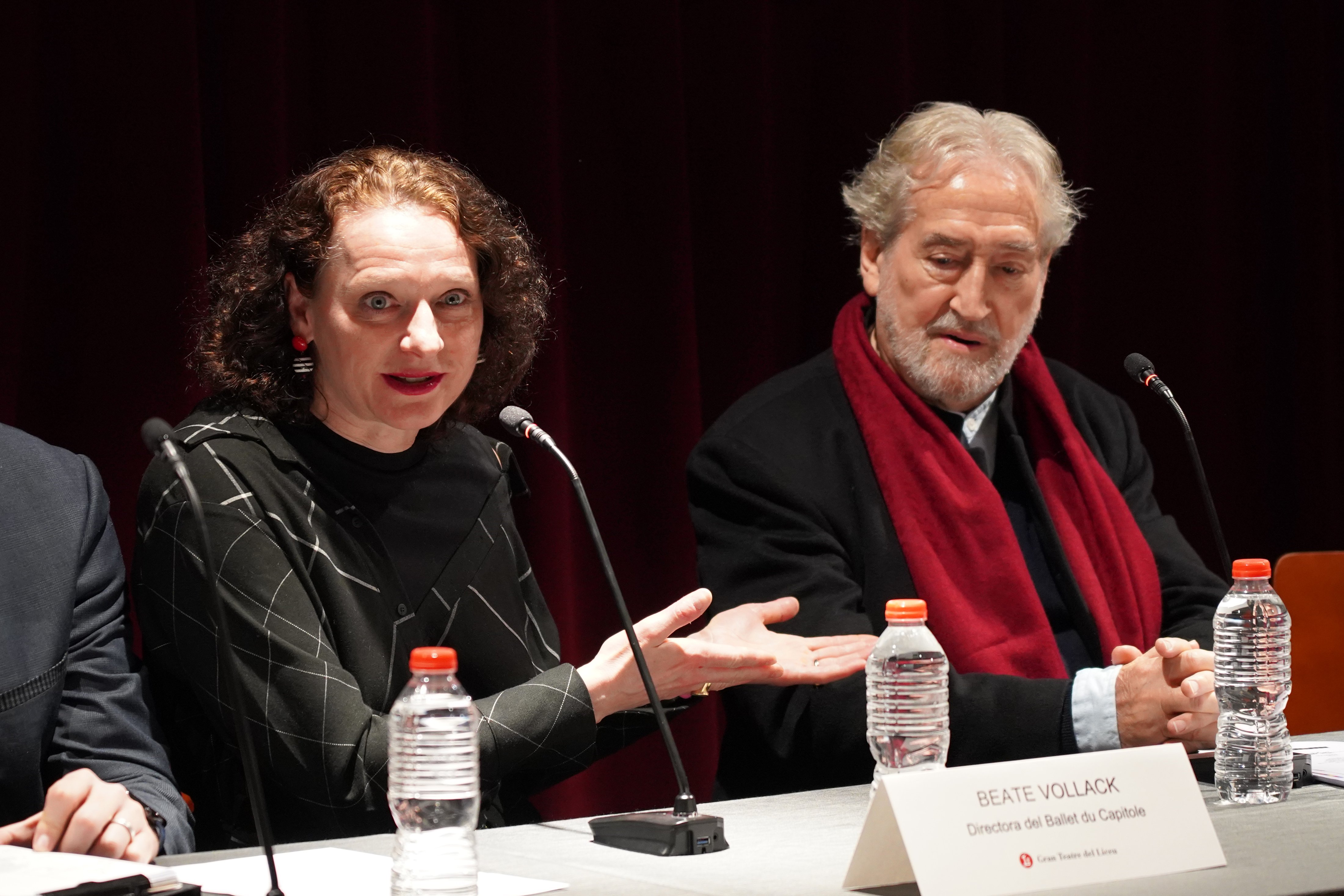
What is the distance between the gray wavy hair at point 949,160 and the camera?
8.63 feet

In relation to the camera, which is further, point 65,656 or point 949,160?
point 949,160

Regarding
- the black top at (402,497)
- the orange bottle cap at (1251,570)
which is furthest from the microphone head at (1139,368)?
the black top at (402,497)

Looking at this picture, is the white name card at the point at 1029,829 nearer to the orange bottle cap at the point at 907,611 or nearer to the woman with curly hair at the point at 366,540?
the orange bottle cap at the point at 907,611

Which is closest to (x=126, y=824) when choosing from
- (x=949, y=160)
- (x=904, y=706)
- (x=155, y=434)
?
(x=155, y=434)

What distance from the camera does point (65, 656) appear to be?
1708mm

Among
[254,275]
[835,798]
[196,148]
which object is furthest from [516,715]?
[196,148]

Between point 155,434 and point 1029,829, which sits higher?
point 155,434

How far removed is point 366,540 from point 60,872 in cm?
74

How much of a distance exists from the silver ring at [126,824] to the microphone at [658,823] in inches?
18.2

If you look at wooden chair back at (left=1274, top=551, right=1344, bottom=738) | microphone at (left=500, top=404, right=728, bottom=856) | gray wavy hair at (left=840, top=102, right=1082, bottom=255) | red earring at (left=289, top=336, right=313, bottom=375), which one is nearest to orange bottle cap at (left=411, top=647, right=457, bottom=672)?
microphone at (left=500, top=404, right=728, bottom=856)

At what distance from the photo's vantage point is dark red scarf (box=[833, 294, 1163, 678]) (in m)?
2.36

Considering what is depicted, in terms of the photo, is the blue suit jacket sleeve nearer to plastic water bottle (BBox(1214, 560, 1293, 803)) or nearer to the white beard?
plastic water bottle (BBox(1214, 560, 1293, 803))

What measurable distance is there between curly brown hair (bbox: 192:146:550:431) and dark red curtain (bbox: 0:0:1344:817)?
457 mm

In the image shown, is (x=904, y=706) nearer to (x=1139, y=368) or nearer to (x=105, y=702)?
(x=1139, y=368)
